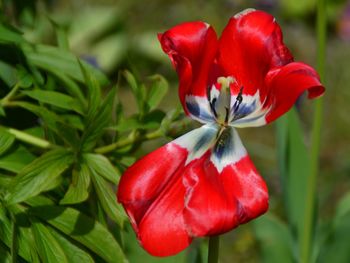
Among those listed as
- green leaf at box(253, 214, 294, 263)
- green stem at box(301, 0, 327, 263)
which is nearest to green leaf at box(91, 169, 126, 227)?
green stem at box(301, 0, 327, 263)

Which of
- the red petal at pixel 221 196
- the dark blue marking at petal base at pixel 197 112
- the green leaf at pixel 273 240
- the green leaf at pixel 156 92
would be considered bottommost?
the green leaf at pixel 273 240

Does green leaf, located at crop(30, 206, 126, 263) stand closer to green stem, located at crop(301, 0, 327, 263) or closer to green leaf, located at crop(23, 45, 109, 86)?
green leaf, located at crop(23, 45, 109, 86)

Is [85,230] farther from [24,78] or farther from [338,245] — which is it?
[338,245]

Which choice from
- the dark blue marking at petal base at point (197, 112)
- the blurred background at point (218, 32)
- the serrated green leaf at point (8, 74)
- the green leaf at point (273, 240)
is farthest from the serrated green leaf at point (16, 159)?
the blurred background at point (218, 32)

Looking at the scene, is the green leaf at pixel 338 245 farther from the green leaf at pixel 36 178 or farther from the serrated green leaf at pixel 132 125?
the green leaf at pixel 36 178

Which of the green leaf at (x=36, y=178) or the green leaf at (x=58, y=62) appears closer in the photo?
the green leaf at (x=36, y=178)

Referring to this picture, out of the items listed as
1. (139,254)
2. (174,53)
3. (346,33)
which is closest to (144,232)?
(174,53)

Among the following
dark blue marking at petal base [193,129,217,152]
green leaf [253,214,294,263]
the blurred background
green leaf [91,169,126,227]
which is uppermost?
dark blue marking at petal base [193,129,217,152]
